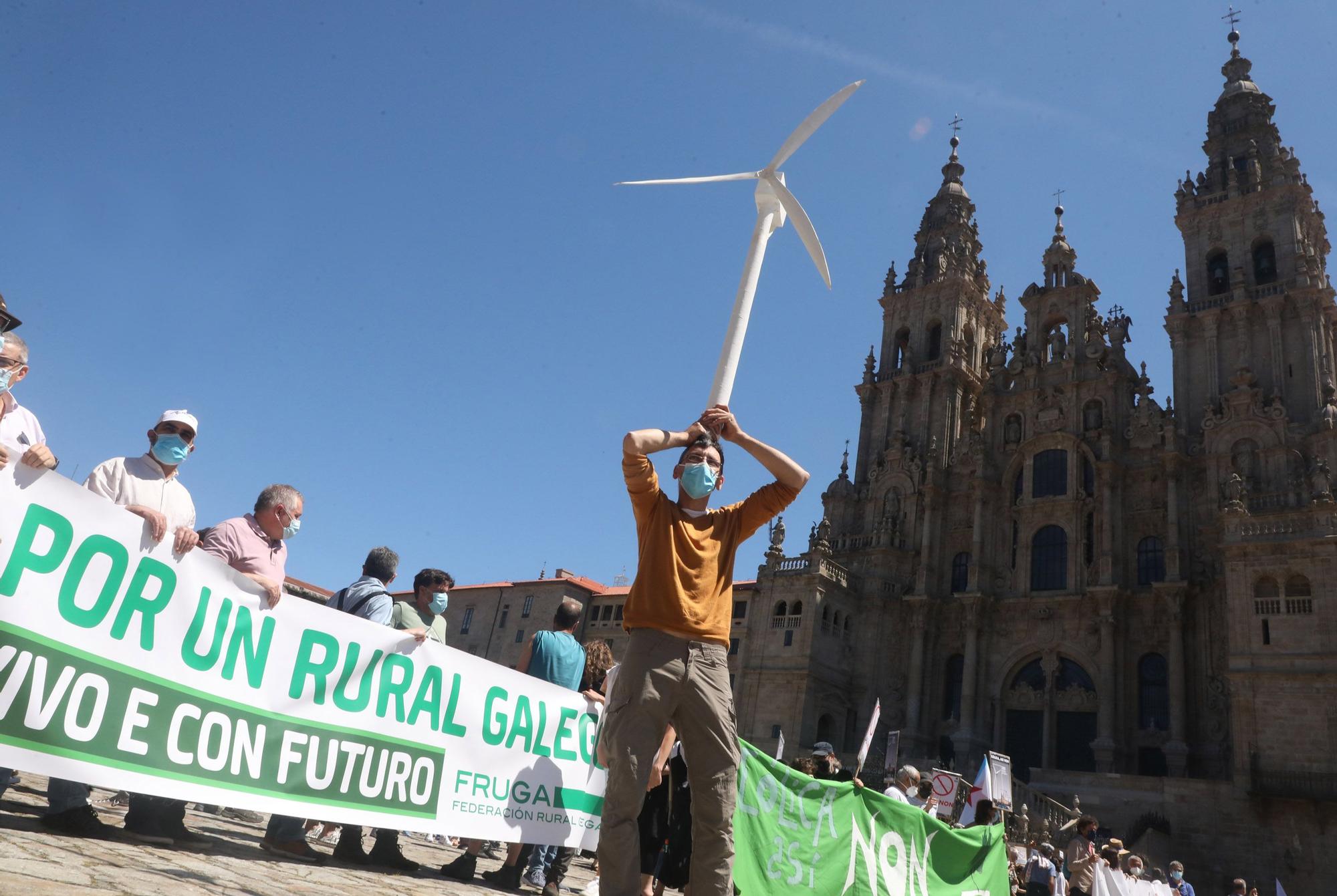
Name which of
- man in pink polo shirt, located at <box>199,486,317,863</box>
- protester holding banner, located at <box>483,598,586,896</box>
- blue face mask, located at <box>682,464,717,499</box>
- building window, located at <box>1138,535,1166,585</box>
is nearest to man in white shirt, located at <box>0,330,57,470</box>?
man in pink polo shirt, located at <box>199,486,317,863</box>

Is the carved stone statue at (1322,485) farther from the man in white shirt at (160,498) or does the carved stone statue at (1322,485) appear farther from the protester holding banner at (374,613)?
the man in white shirt at (160,498)

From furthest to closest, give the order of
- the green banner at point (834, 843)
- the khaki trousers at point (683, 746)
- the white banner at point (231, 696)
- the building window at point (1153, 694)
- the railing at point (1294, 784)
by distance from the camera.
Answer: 1. the building window at point (1153, 694)
2. the railing at point (1294, 784)
3. the green banner at point (834, 843)
4. the khaki trousers at point (683, 746)
5. the white banner at point (231, 696)

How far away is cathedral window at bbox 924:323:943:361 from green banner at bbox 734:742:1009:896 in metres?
37.9

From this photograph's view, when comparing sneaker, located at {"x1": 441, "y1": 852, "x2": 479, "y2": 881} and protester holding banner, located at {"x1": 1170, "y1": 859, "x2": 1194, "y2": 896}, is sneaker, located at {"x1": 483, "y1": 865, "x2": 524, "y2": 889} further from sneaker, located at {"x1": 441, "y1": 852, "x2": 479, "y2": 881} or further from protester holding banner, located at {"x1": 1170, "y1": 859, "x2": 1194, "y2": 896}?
protester holding banner, located at {"x1": 1170, "y1": 859, "x2": 1194, "y2": 896}

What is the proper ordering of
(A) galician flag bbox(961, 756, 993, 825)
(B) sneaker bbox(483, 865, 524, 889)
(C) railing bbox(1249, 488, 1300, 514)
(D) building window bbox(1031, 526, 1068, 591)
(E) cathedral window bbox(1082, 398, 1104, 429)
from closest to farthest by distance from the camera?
(B) sneaker bbox(483, 865, 524, 889) < (A) galician flag bbox(961, 756, 993, 825) < (C) railing bbox(1249, 488, 1300, 514) < (D) building window bbox(1031, 526, 1068, 591) < (E) cathedral window bbox(1082, 398, 1104, 429)

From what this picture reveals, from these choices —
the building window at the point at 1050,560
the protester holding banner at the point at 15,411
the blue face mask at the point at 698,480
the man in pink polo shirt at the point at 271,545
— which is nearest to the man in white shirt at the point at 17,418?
the protester holding banner at the point at 15,411

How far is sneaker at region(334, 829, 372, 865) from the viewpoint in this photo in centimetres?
624

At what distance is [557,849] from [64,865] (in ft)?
12.7

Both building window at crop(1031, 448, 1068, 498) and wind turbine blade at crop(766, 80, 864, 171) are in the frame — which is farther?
building window at crop(1031, 448, 1068, 498)

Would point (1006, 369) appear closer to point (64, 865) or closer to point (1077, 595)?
point (1077, 595)

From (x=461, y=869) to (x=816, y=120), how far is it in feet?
A: 24.4

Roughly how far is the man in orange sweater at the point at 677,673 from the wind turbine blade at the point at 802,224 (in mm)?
4046

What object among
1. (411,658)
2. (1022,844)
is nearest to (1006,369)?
(1022,844)

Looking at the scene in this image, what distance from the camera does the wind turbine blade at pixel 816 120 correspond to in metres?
A: 8.95
